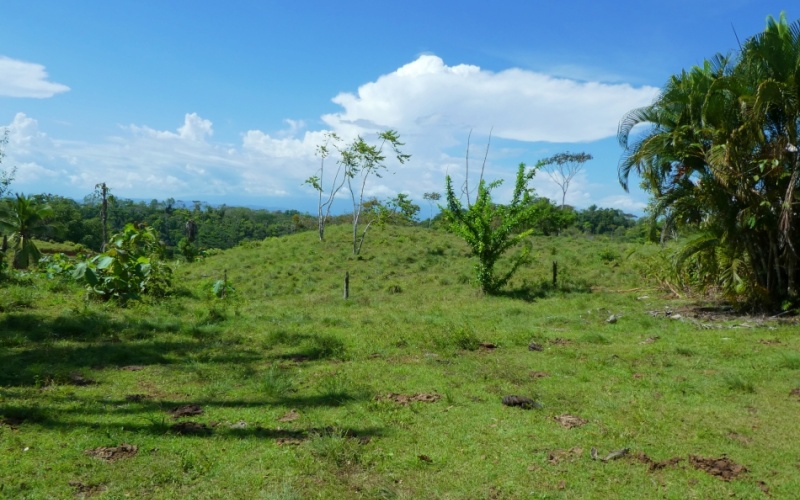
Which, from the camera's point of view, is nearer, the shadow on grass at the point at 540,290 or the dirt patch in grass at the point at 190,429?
the dirt patch in grass at the point at 190,429

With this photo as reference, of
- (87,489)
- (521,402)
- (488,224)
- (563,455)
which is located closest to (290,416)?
(87,489)

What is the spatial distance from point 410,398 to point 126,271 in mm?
10473

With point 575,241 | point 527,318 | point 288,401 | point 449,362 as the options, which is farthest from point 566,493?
point 575,241

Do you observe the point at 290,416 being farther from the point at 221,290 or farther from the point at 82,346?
the point at 221,290

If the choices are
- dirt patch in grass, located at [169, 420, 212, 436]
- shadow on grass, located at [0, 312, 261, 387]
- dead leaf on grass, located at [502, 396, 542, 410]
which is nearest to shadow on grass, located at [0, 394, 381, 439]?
dirt patch in grass, located at [169, 420, 212, 436]

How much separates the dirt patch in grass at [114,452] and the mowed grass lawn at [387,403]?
22 millimetres

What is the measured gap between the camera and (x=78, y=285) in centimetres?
1535

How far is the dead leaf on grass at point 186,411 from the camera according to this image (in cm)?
637

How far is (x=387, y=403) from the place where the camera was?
674 cm

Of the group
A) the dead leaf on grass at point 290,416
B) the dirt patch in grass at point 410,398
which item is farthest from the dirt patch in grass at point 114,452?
the dirt patch in grass at point 410,398

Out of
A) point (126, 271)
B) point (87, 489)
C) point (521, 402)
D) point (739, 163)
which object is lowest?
point (87, 489)

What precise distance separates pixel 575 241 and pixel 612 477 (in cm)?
3202

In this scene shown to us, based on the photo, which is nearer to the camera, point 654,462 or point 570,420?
point 654,462

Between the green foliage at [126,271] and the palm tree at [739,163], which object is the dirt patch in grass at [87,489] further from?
the palm tree at [739,163]
